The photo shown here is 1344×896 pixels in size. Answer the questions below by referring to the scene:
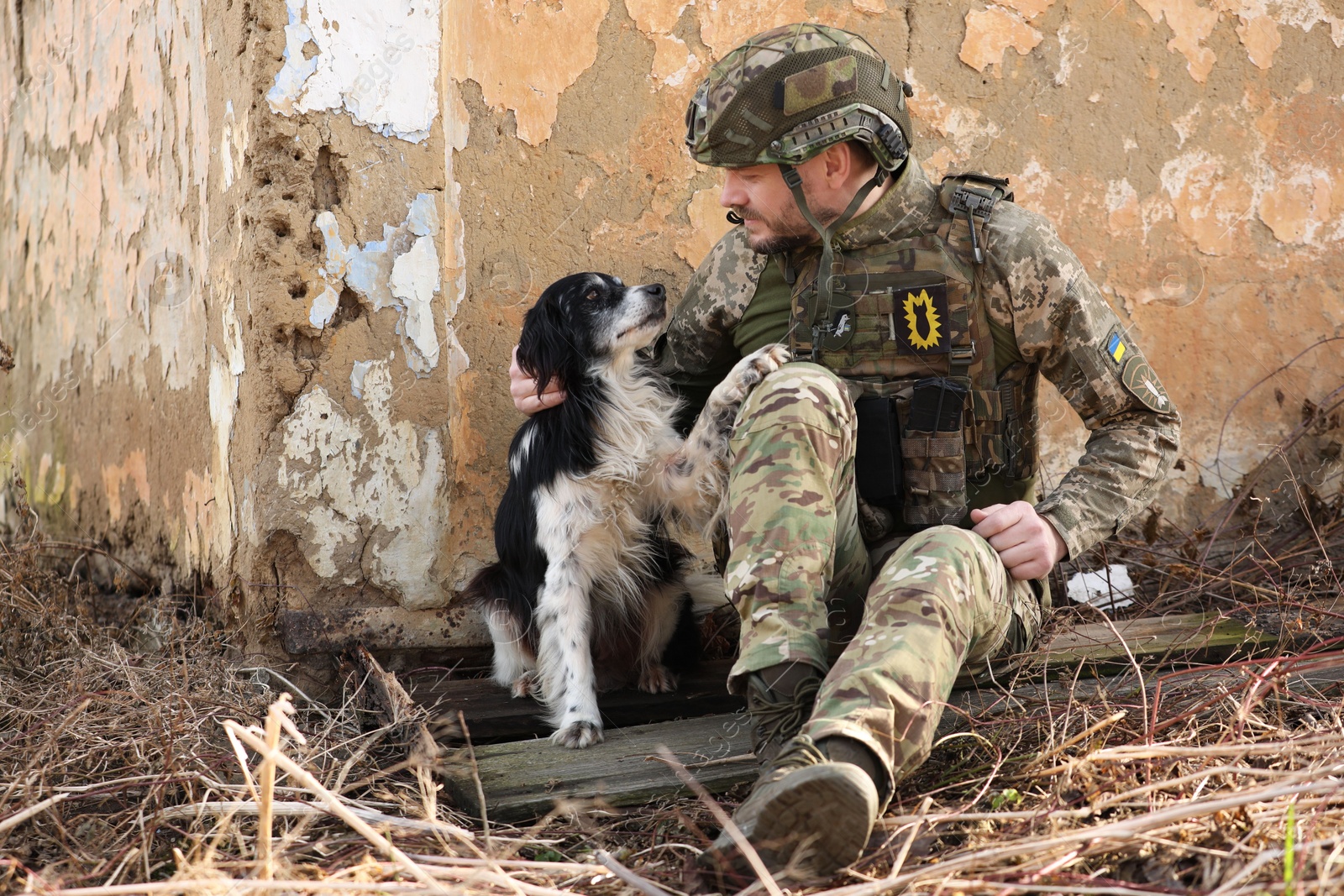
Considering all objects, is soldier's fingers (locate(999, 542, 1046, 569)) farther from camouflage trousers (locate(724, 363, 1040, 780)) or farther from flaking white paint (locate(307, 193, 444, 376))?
flaking white paint (locate(307, 193, 444, 376))

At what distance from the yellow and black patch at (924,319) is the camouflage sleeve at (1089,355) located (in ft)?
0.36

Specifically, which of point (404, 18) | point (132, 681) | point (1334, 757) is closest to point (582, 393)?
point (404, 18)

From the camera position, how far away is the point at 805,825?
1596 millimetres

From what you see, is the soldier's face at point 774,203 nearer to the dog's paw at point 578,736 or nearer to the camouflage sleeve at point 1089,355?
the camouflage sleeve at point 1089,355

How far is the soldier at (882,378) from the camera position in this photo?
2.07m

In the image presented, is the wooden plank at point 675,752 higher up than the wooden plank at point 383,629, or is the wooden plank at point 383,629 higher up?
the wooden plank at point 383,629

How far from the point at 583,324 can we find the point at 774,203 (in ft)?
2.30

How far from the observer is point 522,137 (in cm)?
328

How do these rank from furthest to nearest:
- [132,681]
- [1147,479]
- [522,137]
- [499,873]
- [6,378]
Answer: [6,378], [522,137], [132,681], [1147,479], [499,873]

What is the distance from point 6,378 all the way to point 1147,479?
204 inches

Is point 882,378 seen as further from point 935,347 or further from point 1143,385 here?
point 1143,385

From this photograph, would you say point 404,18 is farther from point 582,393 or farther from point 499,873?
point 499,873

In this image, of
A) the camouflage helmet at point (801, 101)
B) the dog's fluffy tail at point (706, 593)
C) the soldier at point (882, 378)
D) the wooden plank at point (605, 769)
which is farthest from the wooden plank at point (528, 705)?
the camouflage helmet at point (801, 101)

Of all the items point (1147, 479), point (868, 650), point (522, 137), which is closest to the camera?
point (868, 650)
